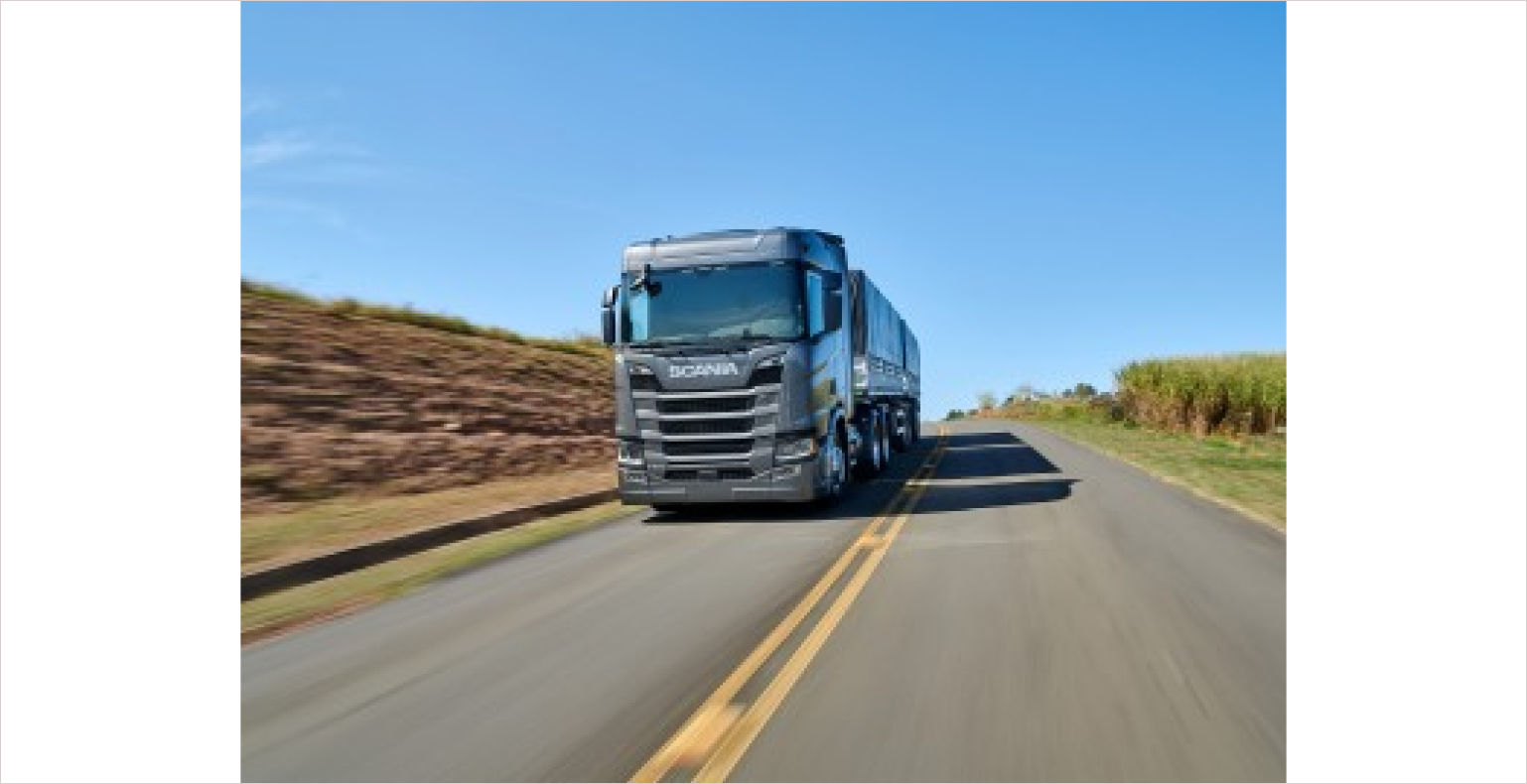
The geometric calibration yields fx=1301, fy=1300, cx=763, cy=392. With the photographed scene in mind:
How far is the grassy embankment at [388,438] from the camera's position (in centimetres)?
1243

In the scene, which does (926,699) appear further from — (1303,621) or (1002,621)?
(1303,621)

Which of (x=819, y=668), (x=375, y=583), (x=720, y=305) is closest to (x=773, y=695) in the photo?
(x=819, y=668)

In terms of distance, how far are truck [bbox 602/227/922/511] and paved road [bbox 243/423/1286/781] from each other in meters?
2.59

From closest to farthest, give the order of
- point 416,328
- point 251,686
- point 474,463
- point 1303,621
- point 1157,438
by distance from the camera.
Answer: point 251,686
point 1303,621
point 474,463
point 416,328
point 1157,438

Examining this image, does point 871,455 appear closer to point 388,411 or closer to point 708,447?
point 708,447

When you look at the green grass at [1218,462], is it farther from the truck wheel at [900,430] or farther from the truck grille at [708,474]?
the truck grille at [708,474]

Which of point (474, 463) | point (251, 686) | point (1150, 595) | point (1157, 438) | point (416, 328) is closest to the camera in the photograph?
point (251, 686)

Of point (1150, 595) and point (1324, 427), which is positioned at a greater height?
point (1324, 427)

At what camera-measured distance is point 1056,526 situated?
1341 cm

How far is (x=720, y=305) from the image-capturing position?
15.2 metres

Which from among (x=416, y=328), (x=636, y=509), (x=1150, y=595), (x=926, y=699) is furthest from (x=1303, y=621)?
(x=416, y=328)

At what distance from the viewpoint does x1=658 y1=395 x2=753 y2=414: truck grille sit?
15.0 meters

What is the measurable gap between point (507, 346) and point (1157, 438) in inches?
719

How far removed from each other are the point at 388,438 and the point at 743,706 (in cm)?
1697
